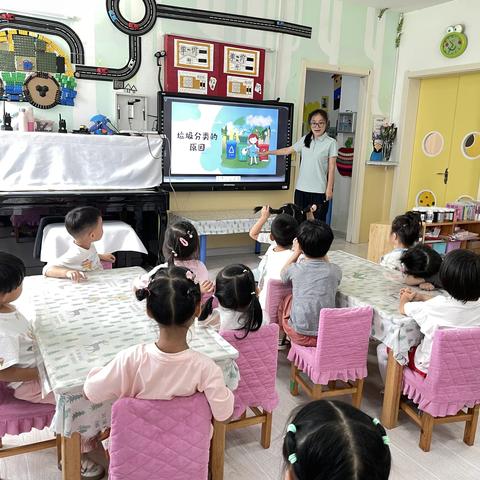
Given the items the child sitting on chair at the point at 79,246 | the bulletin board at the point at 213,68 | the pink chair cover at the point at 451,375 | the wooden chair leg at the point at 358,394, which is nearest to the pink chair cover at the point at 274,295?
the wooden chair leg at the point at 358,394

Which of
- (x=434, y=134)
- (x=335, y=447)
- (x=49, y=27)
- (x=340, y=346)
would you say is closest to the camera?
(x=335, y=447)

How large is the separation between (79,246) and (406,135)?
4.80 metres

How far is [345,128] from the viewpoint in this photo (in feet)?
21.5

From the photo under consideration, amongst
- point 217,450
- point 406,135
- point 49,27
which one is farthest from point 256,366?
point 406,135

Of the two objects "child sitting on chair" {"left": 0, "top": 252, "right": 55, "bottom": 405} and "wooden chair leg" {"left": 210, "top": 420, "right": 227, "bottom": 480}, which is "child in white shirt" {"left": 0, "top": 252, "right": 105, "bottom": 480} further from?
"wooden chair leg" {"left": 210, "top": 420, "right": 227, "bottom": 480}

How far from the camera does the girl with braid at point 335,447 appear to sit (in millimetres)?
667

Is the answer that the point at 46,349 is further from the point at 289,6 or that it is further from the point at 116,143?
the point at 289,6

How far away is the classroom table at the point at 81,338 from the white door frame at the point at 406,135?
4659 mm

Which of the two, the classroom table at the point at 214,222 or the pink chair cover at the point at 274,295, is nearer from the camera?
the pink chair cover at the point at 274,295

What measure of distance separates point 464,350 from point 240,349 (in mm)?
884

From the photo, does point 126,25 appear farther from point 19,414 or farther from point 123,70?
→ point 19,414

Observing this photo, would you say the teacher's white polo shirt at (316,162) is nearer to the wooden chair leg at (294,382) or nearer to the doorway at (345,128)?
the doorway at (345,128)

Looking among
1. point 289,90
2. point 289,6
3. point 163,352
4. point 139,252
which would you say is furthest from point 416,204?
point 163,352

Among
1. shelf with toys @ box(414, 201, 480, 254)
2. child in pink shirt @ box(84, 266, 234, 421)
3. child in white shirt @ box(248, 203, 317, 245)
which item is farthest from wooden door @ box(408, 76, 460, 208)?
child in pink shirt @ box(84, 266, 234, 421)
